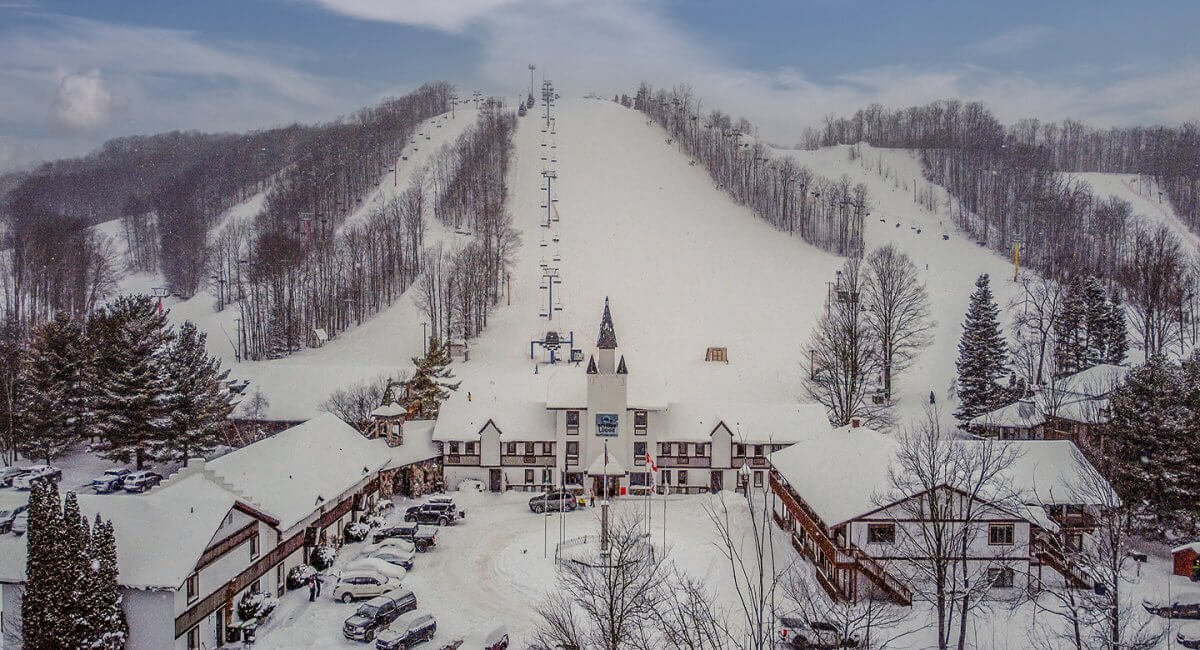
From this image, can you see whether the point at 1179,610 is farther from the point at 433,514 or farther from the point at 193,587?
the point at 193,587

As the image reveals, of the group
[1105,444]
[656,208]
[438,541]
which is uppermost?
[656,208]

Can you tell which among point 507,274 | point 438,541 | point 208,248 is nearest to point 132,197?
point 208,248

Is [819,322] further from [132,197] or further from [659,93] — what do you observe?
[132,197]

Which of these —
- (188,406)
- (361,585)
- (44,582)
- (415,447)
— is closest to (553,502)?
(415,447)

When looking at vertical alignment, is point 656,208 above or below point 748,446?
above

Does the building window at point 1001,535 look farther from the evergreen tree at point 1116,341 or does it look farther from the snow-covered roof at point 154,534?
the evergreen tree at point 1116,341

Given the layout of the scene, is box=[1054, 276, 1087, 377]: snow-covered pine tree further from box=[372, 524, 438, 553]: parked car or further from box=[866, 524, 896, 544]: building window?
box=[372, 524, 438, 553]: parked car

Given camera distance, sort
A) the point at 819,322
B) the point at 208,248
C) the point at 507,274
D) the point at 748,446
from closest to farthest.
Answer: the point at 748,446 < the point at 819,322 < the point at 507,274 < the point at 208,248

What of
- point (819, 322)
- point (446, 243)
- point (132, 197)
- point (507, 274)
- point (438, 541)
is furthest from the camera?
point (132, 197)
